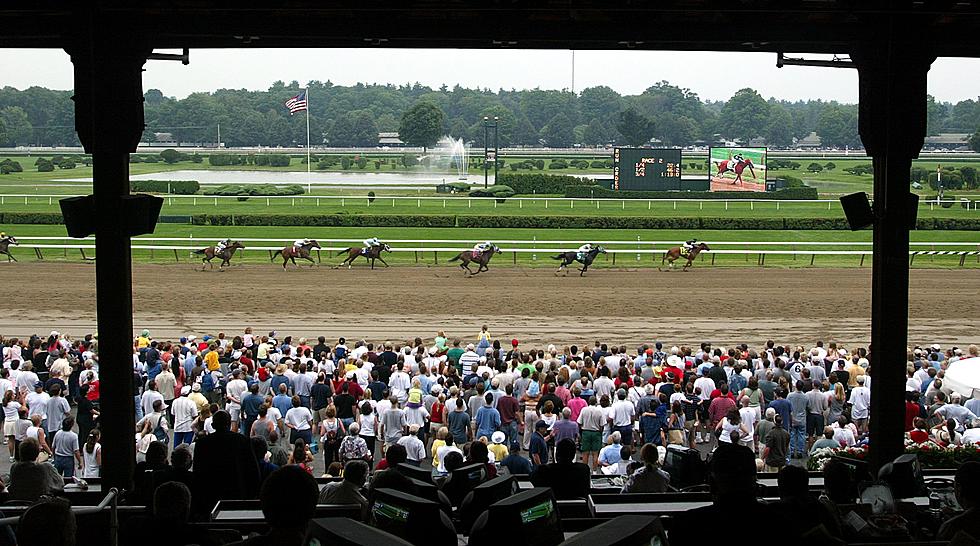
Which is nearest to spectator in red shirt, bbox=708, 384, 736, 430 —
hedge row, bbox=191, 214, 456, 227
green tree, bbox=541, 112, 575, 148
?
hedge row, bbox=191, 214, 456, 227

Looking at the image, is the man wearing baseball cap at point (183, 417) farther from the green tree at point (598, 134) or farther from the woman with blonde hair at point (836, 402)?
the green tree at point (598, 134)

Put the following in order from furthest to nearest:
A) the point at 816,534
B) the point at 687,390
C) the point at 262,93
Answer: the point at 262,93
the point at 687,390
the point at 816,534

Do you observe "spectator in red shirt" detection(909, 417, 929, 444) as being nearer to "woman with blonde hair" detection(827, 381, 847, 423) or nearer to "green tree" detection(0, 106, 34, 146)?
"woman with blonde hair" detection(827, 381, 847, 423)

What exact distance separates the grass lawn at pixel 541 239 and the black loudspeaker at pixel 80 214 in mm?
17994

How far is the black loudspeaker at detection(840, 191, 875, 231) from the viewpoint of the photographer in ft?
22.9

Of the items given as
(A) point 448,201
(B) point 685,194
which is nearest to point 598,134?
(B) point 685,194

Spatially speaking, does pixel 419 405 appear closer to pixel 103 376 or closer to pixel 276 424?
pixel 276 424

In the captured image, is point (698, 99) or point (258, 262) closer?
point (258, 262)

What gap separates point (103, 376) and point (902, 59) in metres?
5.19

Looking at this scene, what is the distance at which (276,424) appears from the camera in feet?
30.5

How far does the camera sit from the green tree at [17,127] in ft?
238

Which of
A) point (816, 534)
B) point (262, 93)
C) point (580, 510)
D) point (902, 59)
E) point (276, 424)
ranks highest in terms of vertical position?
point (262, 93)

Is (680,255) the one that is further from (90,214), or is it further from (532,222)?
(90,214)

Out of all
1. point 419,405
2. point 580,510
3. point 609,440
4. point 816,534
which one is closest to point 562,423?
point 609,440
